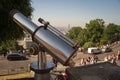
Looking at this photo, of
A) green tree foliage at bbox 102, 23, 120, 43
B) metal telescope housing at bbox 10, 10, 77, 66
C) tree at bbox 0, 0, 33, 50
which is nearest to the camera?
metal telescope housing at bbox 10, 10, 77, 66

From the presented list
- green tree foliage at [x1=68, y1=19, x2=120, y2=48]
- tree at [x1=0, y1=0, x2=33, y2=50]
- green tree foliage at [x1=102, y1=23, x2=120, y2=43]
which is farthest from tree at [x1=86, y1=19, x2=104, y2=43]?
tree at [x1=0, y1=0, x2=33, y2=50]

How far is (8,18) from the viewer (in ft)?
36.4

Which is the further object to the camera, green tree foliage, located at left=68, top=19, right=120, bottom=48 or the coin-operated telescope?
green tree foliage, located at left=68, top=19, right=120, bottom=48

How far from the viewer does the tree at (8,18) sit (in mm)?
11698

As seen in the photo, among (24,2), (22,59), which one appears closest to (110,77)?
(24,2)

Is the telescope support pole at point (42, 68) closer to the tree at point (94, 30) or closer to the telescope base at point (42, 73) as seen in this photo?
the telescope base at point (42, 73)

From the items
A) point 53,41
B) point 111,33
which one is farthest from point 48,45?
point 111,33

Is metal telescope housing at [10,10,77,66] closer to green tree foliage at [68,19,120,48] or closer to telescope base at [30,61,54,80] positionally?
telescope base at [30,61,54,80]

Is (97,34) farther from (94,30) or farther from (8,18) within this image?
(8,18)

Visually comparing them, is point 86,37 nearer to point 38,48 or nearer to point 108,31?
point 108,31

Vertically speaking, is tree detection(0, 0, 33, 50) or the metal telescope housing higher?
tree detection(0, 0, 33, 50)

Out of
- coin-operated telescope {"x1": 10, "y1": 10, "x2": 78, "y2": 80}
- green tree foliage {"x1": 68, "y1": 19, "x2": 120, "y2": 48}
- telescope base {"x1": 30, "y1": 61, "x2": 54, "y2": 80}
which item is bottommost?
telescope base {"x1": 30, "y1": 61, "x2": 54, "y2": 80}

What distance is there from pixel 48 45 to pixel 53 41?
145mm

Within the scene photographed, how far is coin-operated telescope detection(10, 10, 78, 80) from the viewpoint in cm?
428
